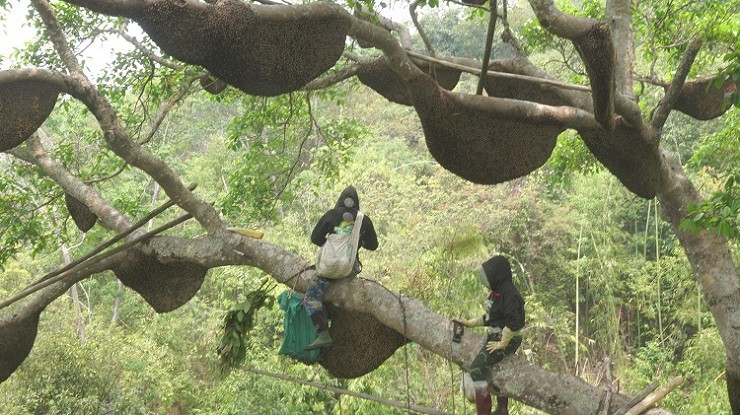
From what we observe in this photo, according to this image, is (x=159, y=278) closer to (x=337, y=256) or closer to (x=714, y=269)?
(x=337, y=256)

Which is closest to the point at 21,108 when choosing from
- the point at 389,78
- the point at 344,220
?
the point at 344,220

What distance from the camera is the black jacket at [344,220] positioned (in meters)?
4.16

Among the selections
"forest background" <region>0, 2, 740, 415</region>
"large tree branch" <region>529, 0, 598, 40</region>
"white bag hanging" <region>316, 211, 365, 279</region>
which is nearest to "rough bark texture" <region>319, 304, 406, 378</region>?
"white bag hanging" <region>316, 211, 365, 279</region>

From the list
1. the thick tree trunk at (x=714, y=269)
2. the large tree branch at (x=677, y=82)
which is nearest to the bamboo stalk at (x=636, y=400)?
the thick tree trunk at (x=714, y=269)

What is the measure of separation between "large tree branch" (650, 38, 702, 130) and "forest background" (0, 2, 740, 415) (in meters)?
1.06

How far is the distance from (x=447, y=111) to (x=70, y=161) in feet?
11.8

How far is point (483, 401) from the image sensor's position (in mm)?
3537

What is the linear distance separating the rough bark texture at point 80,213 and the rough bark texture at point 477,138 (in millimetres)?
2927

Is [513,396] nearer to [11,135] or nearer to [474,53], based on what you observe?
[11,135]

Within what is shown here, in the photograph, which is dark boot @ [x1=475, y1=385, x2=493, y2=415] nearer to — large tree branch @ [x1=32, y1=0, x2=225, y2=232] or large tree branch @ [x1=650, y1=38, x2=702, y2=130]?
large tree branch @ [x1=32, y1=0, x2=225, y2=232]

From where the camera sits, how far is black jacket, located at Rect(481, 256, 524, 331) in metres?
3.58

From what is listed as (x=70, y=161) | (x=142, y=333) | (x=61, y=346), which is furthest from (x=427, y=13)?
(x=70, y=161)

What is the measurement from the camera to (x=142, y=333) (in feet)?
43.2

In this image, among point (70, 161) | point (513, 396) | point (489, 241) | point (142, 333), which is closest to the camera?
point (513, 396)
